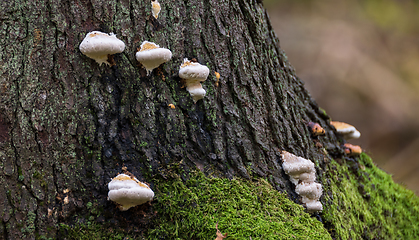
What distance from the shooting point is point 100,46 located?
5.57 feet

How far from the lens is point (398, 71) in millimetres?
10312

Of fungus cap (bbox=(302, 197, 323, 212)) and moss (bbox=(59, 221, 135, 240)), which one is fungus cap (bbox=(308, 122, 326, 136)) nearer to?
fungus cap (bbox=(302, 197, 323, 212))

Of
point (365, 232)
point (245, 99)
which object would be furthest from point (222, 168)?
point (365, 232)

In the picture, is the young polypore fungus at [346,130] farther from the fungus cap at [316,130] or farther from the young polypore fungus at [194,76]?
the young polypore fungus at [194,76]

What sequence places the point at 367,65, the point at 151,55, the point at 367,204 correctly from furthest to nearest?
1. the point at 367,65
2. the point at 367,204
3. the point at 151,55

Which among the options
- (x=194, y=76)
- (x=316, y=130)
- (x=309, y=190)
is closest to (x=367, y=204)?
(x=316, y=130)

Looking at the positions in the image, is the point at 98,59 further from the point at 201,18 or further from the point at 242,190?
the point at 242,190

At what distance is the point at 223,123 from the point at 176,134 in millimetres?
365

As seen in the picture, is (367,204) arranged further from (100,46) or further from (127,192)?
(100,46)

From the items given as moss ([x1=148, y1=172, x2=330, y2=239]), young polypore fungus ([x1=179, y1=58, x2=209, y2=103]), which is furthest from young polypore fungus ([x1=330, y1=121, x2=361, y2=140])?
young polypore fungus ([x1=179, y1=58, x2=209, y2=103])

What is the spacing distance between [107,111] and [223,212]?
0.97m

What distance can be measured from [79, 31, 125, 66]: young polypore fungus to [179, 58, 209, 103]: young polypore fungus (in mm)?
426

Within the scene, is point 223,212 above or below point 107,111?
below

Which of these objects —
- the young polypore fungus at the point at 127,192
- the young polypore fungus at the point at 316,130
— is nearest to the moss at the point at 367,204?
the young polypore fungus at the point at 316,130
